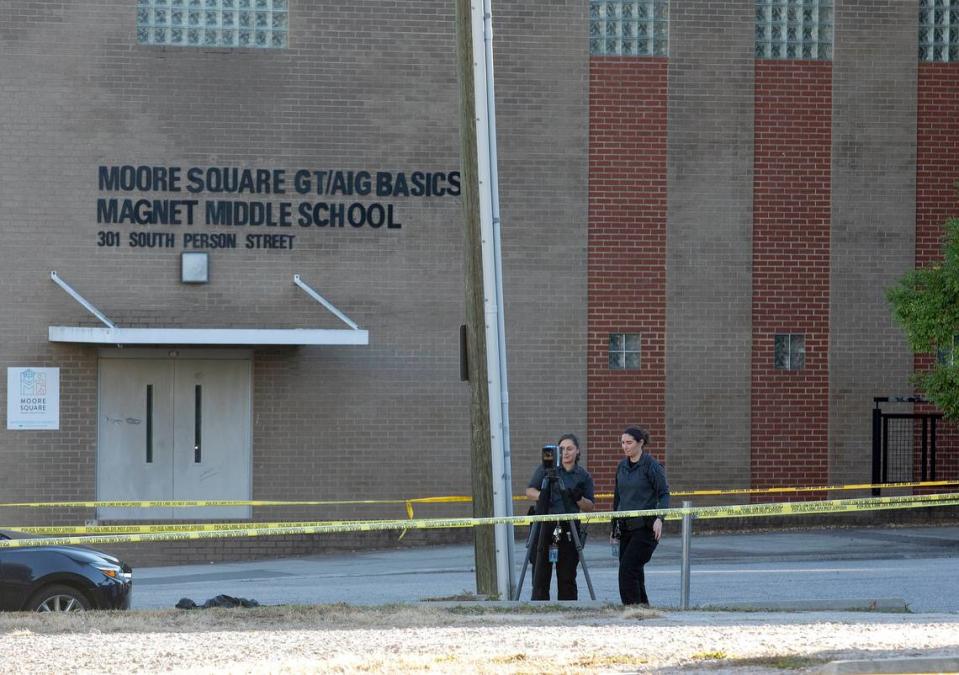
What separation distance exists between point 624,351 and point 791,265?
2868 millimetres

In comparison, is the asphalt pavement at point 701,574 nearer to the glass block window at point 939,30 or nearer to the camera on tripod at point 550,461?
the camera on tripod at point 550,461

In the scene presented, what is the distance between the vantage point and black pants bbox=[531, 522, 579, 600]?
43.9ft

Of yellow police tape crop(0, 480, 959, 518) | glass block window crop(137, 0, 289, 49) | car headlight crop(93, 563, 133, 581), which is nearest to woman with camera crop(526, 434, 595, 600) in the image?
car headlight crop(93, 563, 133, 581)

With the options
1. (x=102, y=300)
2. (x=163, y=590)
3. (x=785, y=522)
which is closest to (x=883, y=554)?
(x=785, y=522)

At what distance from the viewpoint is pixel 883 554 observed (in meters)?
19.2

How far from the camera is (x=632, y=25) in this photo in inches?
885

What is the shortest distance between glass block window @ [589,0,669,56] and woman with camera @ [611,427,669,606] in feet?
34.9

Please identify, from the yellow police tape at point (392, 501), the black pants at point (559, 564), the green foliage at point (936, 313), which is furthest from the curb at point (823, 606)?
the green foliage at point (936, 313)

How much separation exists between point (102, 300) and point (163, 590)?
538 centimetres

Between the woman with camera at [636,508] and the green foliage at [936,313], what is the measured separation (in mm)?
8584

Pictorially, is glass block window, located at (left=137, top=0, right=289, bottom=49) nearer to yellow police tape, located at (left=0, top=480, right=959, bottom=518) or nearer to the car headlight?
yellow police tape, located at (left=0, top=480, right=959, bottom=518)

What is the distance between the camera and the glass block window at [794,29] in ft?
74.8

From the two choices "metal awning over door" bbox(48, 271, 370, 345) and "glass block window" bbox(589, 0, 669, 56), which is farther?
"glass block window" bbox(589, 0, 669, 56)

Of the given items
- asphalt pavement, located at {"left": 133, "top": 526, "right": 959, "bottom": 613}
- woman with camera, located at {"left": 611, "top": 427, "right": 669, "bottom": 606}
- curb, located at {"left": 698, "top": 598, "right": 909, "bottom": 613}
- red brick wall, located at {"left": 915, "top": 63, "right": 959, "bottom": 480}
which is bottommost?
asphalt pavement, located at {"left": 133, "top": 526, "right": 959, "bottom": 613}
